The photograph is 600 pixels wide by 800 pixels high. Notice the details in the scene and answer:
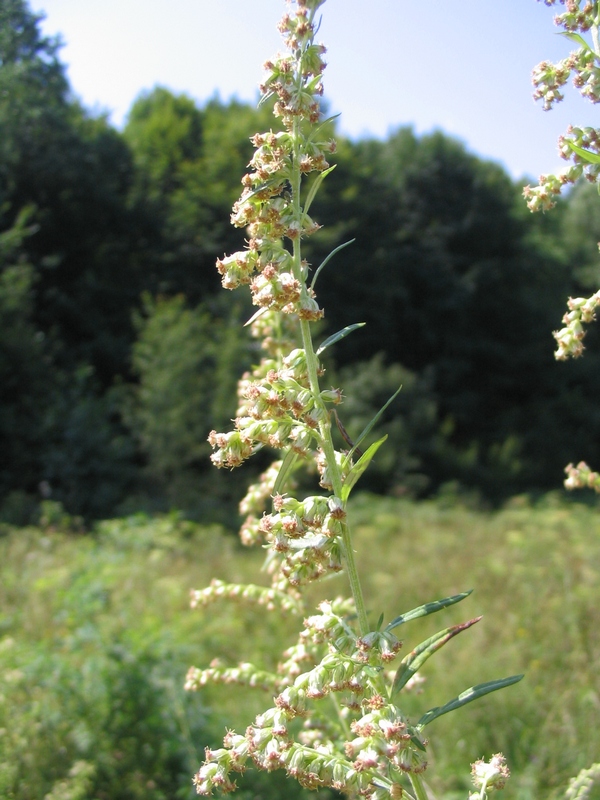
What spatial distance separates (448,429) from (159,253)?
964 cm

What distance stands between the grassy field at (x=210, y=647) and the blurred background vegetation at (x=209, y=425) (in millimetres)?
27

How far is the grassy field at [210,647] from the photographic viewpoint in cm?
388

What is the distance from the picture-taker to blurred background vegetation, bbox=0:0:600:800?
13.7 ft

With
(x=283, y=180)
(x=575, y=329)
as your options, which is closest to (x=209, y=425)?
(x=575, y=329)

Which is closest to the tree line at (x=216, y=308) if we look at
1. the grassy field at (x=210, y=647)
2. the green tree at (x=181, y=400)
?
the green tree at (x=181, y=400)

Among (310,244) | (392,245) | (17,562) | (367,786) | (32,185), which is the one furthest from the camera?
(392,245)

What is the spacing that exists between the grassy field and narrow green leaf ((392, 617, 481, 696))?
7.14ft

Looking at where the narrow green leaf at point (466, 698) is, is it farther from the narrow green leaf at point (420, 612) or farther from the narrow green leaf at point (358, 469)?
the narrow green leaf at point (358, 469)

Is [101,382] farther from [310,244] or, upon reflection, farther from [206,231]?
[310,244]

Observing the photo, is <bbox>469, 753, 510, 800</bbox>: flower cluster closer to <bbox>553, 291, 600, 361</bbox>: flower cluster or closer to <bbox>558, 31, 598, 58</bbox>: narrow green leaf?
<bbox>553, 291, 600, 361</bbox>: flower cluster

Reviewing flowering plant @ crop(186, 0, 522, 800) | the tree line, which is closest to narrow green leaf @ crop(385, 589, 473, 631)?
flowering plant @ crop(186, 0, 522, 800)

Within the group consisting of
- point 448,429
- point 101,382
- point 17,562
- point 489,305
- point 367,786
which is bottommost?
point 367,786

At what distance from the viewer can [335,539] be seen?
3.86 ft

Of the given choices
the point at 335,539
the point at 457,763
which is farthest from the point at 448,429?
the point at 335,539
